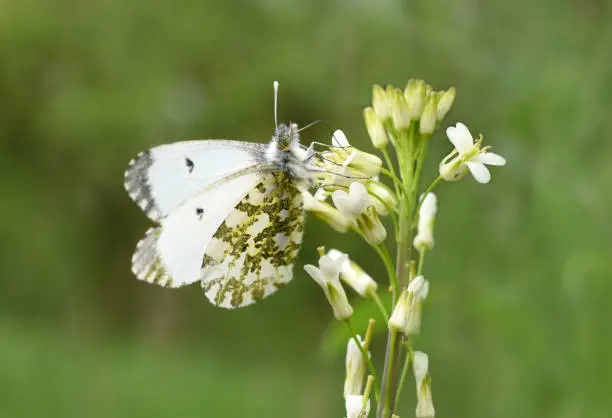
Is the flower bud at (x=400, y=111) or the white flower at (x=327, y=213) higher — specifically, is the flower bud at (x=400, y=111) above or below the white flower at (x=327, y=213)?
above

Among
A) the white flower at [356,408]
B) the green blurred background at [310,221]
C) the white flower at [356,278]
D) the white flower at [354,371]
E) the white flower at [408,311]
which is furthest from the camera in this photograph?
the green blurred background at [310,221]

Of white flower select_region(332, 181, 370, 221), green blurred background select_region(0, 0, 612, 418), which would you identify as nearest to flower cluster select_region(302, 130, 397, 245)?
white flower select_region(332, 181, 370, 221)

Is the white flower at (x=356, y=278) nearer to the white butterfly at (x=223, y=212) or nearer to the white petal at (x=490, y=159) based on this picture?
the white butterfly at (x=223, y=212)

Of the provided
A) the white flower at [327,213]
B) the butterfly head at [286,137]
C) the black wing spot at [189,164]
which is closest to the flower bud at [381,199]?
the white flower at [327,213]

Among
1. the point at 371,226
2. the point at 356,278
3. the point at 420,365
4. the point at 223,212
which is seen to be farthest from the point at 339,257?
the point at 223,212

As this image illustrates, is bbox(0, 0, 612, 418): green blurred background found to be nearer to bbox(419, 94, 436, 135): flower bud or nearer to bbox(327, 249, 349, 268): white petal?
bbox(327, 249, 349, 268): white petal

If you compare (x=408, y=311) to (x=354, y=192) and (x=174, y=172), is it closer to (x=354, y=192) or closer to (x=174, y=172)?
(x=354, y=192)
